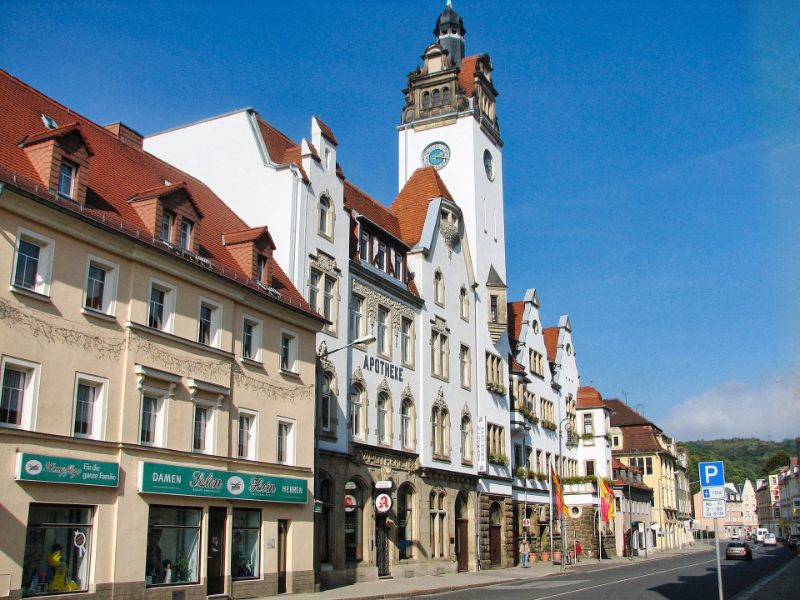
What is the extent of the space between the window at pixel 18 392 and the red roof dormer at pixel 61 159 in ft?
14.8

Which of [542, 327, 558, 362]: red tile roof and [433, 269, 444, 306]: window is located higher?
[542, 327, 558, 362]: red tile roof

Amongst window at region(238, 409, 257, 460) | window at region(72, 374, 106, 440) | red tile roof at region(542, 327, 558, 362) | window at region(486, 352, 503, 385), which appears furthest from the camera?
red tile roof at region(542, 327, 558, 362)

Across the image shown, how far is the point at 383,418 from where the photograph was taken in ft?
118

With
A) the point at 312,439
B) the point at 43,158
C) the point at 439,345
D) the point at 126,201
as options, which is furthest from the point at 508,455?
the point at 43,158

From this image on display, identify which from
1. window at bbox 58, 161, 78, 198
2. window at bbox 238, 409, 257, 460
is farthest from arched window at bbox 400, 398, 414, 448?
window at bbox 58, 161, 78, 198

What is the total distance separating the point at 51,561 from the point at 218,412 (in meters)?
6.73

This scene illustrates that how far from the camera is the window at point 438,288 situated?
42.4 metres

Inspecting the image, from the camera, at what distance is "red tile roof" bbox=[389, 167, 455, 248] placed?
42.9 m

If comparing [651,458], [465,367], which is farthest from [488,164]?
[651,458]

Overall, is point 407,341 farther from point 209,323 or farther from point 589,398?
point 589,398

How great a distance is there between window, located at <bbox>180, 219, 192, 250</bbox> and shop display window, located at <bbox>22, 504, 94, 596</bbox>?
8351 millimetres

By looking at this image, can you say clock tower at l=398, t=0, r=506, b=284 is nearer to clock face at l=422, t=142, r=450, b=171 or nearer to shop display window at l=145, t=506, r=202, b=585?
clock face at l=422, t=142, r=450, b=171

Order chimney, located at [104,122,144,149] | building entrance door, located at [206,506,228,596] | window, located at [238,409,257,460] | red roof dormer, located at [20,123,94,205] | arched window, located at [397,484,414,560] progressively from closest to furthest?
red roof dormer, located at [20,123,94,205] < building entrance door, located at [206,506,228,596] < window, located at [238,409,257,460] < chimney, located at [104,122,144,149] < arched window, located at [397,484,414,560]

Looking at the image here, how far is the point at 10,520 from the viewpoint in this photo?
17.5 metres
